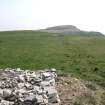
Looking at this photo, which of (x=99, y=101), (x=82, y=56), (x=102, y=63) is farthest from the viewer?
(x=82, y=56)

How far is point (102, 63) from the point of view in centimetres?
3666

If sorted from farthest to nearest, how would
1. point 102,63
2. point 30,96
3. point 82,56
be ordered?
point 82,56, point 102,63, point 30,96

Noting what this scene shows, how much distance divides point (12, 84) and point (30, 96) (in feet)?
10.3

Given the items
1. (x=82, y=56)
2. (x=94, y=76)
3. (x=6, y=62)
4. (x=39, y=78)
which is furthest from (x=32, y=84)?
(x=82, y=56)

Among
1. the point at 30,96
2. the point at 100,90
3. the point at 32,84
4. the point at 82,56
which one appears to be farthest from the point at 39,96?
the point at 82,56

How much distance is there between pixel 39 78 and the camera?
77.2 feet

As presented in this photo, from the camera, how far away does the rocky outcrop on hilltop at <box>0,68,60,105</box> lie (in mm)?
19516

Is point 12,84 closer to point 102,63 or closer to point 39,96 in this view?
point 39,96

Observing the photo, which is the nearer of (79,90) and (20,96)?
(20,96)

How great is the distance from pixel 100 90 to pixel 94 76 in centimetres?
490

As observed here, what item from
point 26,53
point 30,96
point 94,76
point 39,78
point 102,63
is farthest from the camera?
point 26,53

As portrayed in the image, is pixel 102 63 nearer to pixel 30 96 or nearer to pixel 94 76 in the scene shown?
pixel 94 76

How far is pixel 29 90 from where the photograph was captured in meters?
21.0

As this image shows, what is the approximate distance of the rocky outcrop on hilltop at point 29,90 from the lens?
64.0 feet
